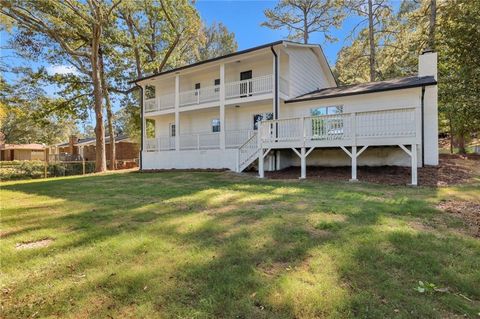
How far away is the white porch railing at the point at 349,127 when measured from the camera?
1000 cm

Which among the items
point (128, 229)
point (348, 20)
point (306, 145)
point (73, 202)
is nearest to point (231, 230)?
point (128, 229)

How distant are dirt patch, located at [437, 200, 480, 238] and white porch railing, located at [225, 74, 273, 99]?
10045 millimetres

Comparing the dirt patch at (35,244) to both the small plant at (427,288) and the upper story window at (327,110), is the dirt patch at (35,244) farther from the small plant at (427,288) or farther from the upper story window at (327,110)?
the upper story window at (327,110)

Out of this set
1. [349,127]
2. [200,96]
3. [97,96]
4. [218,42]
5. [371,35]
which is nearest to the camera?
[349,127]

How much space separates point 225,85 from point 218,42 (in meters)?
20.6

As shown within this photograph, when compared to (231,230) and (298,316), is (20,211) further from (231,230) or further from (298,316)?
(298,316)

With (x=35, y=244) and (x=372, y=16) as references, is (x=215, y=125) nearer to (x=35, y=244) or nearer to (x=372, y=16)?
(x=35, y=244)

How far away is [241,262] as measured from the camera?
3639 millimetres

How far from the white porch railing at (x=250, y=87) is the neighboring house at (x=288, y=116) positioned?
0.05 meters

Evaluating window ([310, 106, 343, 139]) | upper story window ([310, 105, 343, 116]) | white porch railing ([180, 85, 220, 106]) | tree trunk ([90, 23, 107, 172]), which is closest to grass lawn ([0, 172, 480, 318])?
window ([310, 106, 343, 139])

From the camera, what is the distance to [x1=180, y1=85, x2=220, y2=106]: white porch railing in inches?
692

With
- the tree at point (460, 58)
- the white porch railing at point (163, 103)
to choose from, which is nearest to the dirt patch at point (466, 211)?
the tree at point (460, 58)

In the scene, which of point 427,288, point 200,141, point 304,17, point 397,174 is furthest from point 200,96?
point 427,288

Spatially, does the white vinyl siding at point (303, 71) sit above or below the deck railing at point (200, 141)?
above
